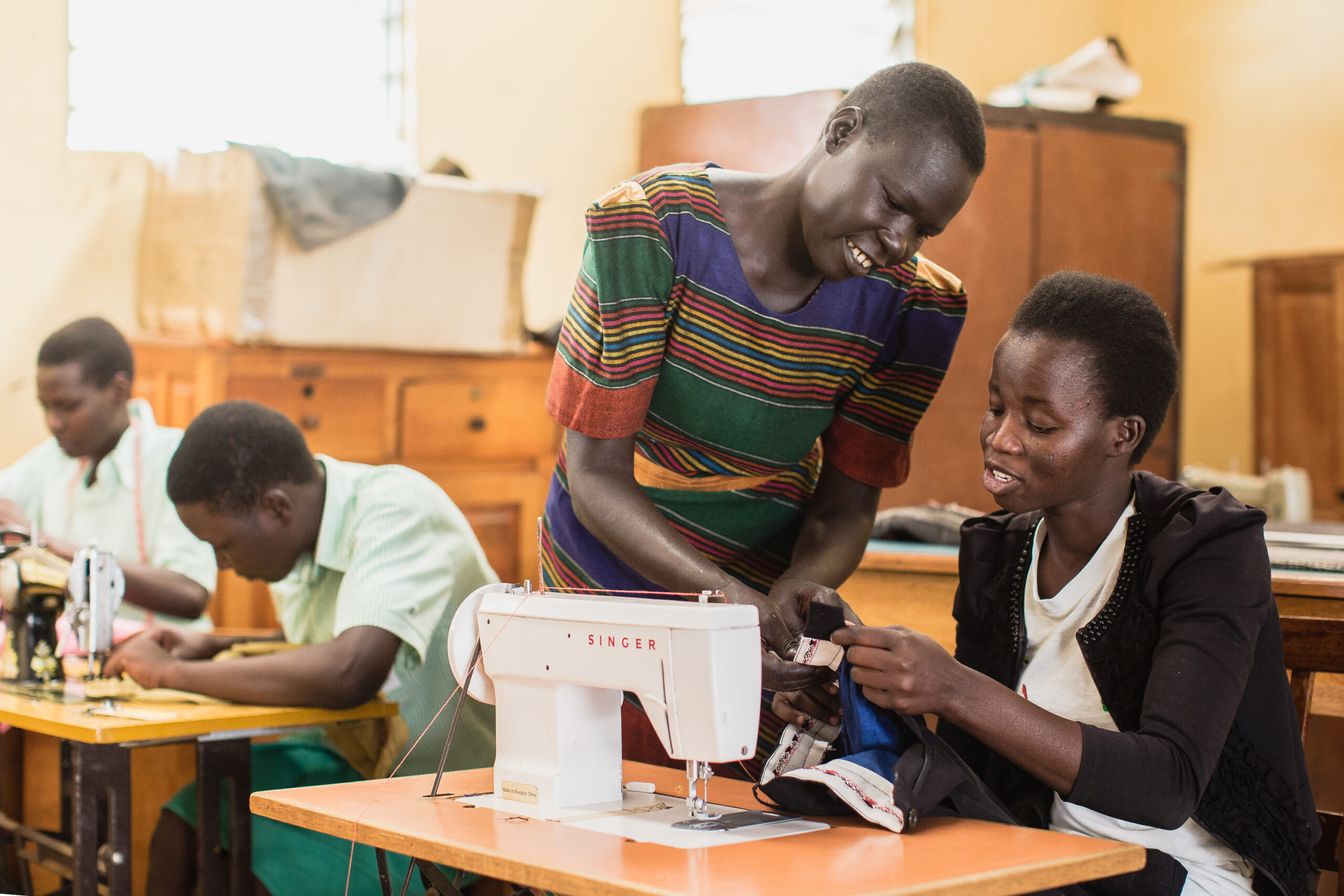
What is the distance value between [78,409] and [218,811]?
1.55 metres

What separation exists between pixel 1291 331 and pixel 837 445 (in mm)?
3939

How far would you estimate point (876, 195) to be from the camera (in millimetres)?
1584

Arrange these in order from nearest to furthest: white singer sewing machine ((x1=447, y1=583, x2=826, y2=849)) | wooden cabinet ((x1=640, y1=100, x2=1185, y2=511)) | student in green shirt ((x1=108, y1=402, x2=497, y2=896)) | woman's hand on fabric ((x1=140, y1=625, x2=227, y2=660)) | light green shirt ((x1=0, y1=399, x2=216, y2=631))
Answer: white singer sewing machine ((x1=447, y1=583, x2=826, y2=849))
student in green shirt ((x1=108, y1=402, x2=497, y2=896))
woman's hand on fabric ((x1=140, y1=625, x2=227, y2=660))
light green shirt ((x1=0, y1=399, x2=216, y2=631))
wooden cabinet ((x1=640, y1=100, x2=1185, y2=511))

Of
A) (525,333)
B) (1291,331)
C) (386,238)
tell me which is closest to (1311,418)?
(1291,331)

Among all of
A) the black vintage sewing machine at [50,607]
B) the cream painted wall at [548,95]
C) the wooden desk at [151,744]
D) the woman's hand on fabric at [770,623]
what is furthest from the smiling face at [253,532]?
the cream painted wall at [548,95]

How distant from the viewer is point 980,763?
1.72m

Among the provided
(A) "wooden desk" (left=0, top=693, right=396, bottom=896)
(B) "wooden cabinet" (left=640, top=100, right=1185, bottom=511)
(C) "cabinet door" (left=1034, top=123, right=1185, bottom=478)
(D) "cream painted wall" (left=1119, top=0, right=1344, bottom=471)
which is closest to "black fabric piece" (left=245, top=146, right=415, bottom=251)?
(B) "wooden cabinet" (left=640, top=100, right=1185, bottom=511)

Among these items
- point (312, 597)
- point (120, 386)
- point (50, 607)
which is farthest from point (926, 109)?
point (120, 386)

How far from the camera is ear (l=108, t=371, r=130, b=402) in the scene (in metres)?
3.37

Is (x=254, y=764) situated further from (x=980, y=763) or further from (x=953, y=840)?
(x=953, y=840)

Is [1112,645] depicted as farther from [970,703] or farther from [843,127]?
[843,127]

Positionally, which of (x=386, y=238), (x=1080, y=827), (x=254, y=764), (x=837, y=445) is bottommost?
(x=254, y=764)

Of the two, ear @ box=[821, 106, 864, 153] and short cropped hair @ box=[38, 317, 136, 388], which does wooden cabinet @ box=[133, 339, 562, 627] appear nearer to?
short cropped hair @ box=[38, 317, 136, 388]

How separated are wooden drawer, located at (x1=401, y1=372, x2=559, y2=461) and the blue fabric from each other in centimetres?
264
